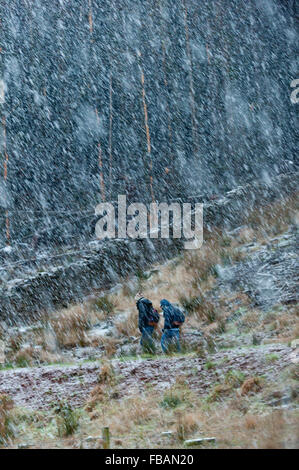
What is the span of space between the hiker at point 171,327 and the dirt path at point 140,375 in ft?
1.35

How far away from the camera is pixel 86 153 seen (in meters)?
21.3

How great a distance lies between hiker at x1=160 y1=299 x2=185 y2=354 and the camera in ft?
28.5

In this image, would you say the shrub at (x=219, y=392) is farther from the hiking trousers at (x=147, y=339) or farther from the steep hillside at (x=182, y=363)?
the hiking trousers at (x=147, y=339)

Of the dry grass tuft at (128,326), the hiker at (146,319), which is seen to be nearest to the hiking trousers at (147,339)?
the hiker at (146,319)

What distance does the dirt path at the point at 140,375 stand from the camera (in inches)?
263

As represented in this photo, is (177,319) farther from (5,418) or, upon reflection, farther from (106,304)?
(106,304)

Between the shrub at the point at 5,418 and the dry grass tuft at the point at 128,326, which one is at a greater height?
the dry grass tuft at the point at 128,326

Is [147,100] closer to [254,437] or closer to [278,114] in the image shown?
[278,114]

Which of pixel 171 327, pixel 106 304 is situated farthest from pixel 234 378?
pixel 106 304
